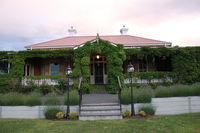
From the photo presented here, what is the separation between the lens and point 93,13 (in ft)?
47.4

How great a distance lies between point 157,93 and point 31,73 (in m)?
12.2

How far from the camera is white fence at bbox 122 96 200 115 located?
23.6ft

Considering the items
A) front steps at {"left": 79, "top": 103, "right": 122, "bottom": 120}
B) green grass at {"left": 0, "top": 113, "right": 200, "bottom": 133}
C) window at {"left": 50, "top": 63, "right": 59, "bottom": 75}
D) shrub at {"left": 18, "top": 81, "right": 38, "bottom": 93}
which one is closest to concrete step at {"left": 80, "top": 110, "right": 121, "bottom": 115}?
front steps at {"left": 79, "top": 103, "right": 122, "bottom": 120}

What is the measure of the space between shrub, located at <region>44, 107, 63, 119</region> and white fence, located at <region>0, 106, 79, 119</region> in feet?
0.87

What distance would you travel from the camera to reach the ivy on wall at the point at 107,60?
1132cm

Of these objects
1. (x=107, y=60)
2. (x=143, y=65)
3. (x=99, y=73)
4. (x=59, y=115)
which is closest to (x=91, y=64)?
(x=99, y=73)

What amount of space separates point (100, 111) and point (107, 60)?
5499 millimetres

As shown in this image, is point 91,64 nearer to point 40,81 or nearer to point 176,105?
point 40,81

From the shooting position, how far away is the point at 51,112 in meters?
6.68

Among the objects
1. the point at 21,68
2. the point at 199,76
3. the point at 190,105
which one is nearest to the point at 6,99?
the point at 21,68

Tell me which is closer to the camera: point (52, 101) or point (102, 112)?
point (102, 112)

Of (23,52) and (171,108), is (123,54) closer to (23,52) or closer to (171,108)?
(171,108)

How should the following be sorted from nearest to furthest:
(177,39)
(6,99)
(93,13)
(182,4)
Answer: (6,99) → (182,4) → (93,13) → (177,39)

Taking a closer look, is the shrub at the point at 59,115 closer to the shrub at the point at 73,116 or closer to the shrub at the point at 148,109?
the shrub at the point at 73,116
